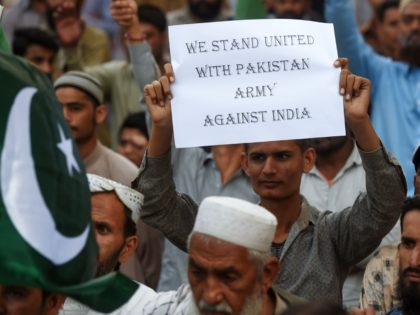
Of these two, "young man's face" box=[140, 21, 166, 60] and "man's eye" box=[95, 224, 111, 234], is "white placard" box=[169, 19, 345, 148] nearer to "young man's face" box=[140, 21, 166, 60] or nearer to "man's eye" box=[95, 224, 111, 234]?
"man's eye" box=[95, 224, 111, 234]

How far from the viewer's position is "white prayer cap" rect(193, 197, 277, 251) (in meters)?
4.90

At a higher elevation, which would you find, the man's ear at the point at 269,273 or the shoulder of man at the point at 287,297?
the man's ear at the point at 269,273

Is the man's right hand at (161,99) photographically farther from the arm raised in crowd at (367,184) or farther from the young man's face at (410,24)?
the young man's face at (410,24)

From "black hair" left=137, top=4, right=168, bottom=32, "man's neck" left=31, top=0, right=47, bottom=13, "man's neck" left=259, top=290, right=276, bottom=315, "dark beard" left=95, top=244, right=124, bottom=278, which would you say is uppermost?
"black hair" left=137, top=4, right=168, bottom=32

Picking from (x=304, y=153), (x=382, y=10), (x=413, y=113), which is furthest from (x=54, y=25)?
(x=304, y=153)

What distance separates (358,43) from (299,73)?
9.03ft

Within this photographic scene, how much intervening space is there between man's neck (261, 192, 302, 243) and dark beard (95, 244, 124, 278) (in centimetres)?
67

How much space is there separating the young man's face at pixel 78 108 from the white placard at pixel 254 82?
8.47 ft

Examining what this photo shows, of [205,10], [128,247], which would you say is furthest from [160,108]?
[205,10]

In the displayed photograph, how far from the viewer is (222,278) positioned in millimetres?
4875

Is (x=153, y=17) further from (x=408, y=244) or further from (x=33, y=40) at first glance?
(x=408, y=244)

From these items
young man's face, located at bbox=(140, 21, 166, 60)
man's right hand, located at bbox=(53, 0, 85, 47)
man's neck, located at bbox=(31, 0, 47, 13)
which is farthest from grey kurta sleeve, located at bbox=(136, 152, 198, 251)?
man's neck, located at bbox=(31, 0, 47, 13)

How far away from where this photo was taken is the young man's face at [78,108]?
8.11 metres

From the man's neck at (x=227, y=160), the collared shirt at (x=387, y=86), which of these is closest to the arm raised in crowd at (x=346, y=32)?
the collared shirt at (x=387, y=86)
